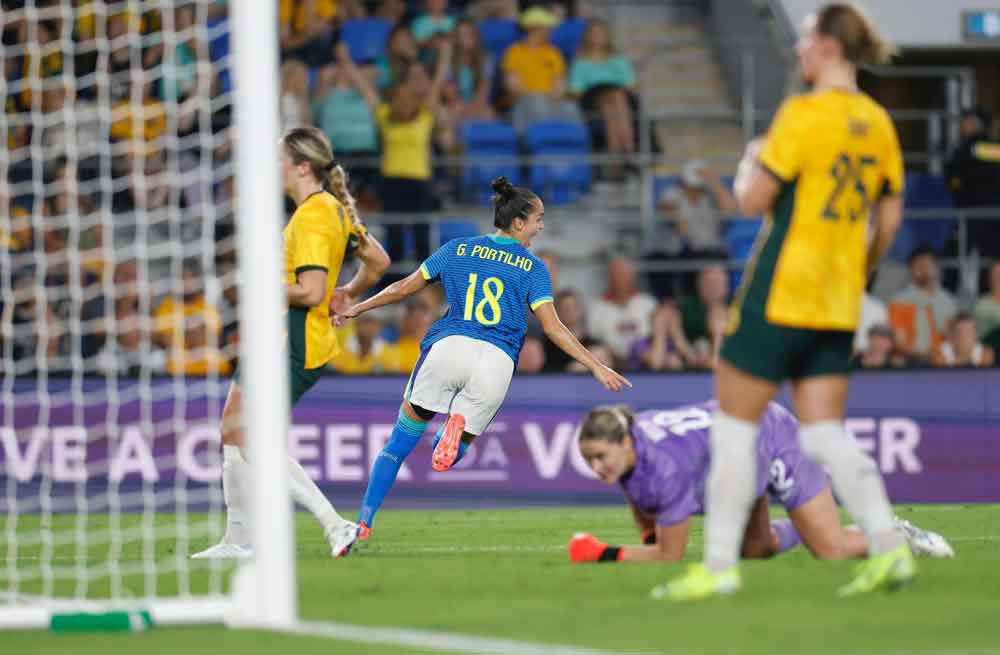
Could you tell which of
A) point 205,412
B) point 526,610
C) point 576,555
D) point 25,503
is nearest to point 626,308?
point 205,412

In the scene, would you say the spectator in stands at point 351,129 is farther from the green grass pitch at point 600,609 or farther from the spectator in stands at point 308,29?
the green grass pitch at point 600,609

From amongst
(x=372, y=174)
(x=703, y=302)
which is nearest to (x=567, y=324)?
(x=703, y=302)

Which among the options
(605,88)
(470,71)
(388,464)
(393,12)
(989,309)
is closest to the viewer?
(388,464)

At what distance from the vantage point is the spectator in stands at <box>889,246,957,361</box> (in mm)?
14820

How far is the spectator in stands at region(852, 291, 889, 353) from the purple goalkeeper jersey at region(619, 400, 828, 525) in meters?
7.62

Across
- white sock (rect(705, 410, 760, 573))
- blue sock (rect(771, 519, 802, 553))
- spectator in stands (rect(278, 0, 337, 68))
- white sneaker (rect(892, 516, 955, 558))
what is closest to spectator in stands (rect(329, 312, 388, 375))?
spectator in stands (rect(278, 0, 337, 68))

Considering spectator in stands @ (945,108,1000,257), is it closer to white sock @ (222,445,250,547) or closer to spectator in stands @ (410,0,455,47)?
spectator in stands @ (410,0,455,47)

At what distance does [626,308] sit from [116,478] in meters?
4.72

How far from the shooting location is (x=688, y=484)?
6.58m

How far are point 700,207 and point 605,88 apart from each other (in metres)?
1.71

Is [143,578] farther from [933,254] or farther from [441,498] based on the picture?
[933,254]

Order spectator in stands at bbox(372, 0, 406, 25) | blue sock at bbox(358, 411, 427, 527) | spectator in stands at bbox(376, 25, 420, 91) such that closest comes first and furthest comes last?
blue sock at bbox(358, 411, 427, 527) < spectator in stands at bbox(376, 25, 420, 91) < spectator in stands at bbox(372, 0, 406, 25)

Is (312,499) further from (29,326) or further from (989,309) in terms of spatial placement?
(989,309)

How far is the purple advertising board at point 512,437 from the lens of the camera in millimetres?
12734
